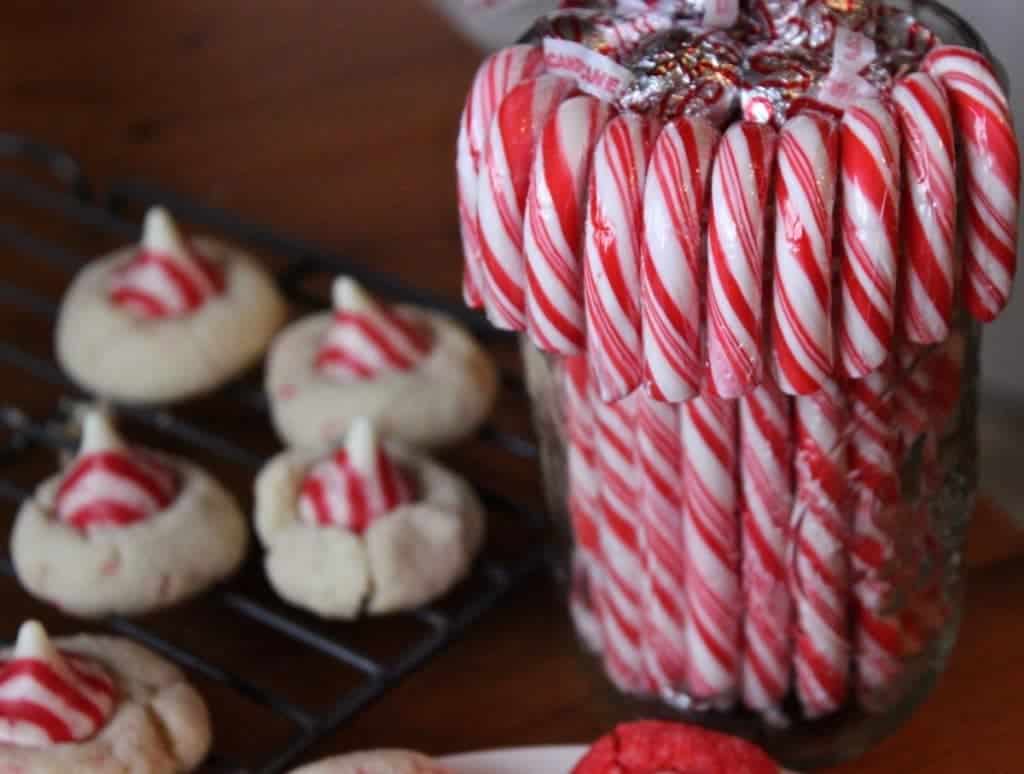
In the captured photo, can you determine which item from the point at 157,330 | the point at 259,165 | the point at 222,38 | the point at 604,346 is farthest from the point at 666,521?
the point at 222,38

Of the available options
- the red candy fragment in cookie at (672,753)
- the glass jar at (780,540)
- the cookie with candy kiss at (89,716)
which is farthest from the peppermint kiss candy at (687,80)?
the cookie with candy kiss at (89,716)

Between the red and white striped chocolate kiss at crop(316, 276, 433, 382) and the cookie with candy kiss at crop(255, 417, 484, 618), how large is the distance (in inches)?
3.4

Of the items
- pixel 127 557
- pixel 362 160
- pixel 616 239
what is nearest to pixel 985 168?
pixel 616 239

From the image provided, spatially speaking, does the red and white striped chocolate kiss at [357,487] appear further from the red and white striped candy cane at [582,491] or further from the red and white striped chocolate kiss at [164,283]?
the red and white striped chocolate kiss at [164,283]

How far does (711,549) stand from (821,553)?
0.05m

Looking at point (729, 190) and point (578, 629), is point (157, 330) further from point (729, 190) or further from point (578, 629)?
point (729, 190)

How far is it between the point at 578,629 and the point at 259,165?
0.57 metres

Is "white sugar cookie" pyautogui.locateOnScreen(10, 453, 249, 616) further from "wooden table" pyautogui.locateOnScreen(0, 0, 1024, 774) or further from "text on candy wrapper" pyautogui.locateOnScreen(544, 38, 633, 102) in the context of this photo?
"text on candy wrapper" pyautogui.locateOnScreen(544, 38, 633, 102)

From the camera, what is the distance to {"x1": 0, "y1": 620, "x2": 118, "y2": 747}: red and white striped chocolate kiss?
727 millimetres

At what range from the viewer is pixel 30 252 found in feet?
3.94

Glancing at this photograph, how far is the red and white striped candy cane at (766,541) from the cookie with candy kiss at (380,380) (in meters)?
0.27

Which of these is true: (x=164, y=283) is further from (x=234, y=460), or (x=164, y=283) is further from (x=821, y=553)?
(x=821, y=553)

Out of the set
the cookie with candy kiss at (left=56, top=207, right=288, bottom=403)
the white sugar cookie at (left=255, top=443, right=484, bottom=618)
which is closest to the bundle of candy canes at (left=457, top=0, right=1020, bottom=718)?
the white sugar cookie at (left=255, top=443, right=484, bottom=618)

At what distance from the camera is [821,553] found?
2.30ft
